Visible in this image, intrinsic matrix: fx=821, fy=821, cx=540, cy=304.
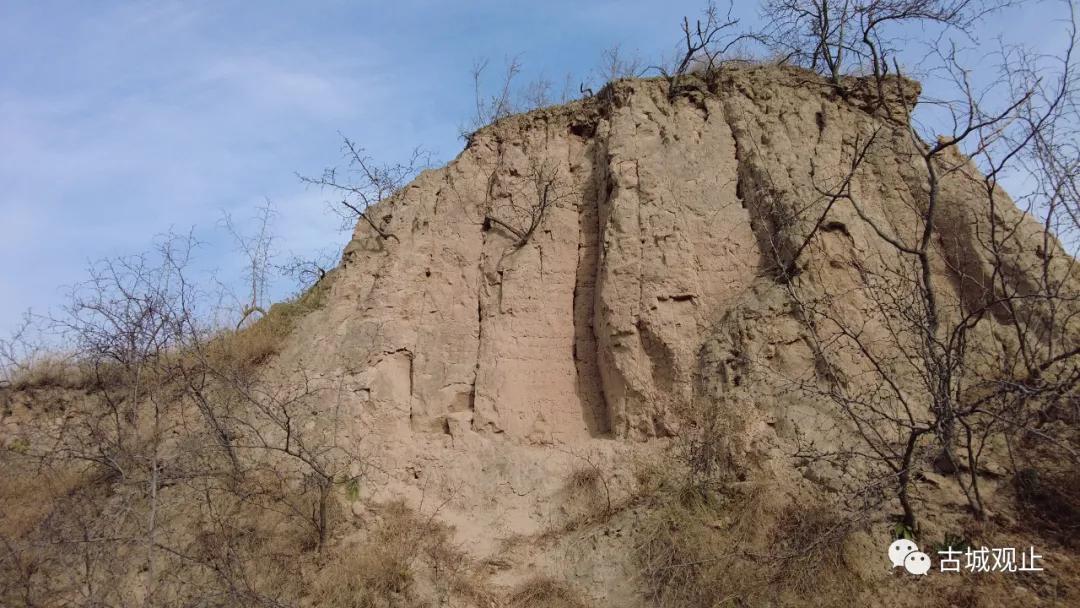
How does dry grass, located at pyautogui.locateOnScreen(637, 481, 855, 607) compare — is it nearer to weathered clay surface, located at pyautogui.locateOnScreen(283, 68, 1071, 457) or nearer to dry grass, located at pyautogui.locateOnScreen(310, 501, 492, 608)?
weathered clay surface, located at pyautogui.locateOnScreen(283, 68, 1071, 457)

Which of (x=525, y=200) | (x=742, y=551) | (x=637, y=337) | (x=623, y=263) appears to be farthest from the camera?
(x=525, y=200)

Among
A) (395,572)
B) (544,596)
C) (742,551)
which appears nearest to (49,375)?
(395,572)

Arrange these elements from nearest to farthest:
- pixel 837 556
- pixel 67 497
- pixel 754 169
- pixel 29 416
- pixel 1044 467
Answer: pixel 837 556
pixel 1044 467
pixel 67 497
pixel 754 169
pixel 29 416

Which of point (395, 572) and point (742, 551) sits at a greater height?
point (742, 551)

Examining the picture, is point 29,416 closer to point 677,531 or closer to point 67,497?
point 67,497

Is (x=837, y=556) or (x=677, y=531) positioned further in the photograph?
(x=677, y=531)

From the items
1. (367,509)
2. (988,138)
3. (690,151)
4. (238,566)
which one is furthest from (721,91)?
(238,566)

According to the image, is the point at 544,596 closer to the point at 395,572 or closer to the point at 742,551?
the point at 395,572

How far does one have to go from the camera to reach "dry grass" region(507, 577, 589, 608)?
6.90 m

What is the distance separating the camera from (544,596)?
7008 millimetres

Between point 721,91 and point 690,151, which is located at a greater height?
point 721,91

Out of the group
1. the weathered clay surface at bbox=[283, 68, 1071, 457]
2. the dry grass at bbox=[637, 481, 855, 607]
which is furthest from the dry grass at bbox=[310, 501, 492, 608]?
the dry grass at bbox=[637, 481, 855, 607]

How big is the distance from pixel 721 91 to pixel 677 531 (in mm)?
5946

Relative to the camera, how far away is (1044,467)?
6.93 m
